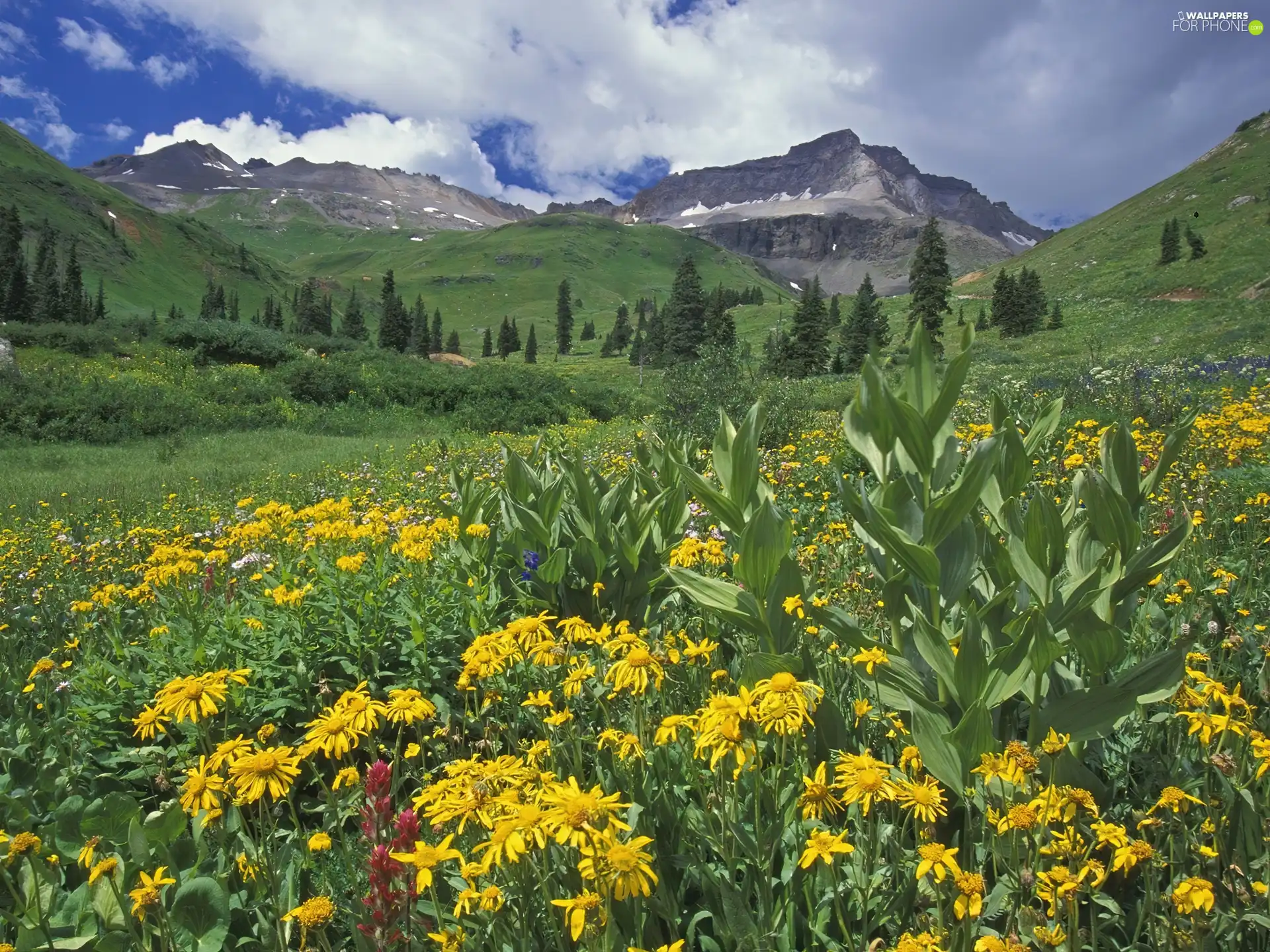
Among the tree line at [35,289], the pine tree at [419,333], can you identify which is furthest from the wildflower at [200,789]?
the pine tree at [419,333]

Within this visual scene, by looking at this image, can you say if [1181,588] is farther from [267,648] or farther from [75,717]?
[75,717]

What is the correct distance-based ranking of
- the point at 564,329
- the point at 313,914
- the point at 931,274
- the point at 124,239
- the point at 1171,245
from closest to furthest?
the point at 313,914 → the point at 931,274 → the point at 1171,245 → the point at 124,239 → the point at 564,329

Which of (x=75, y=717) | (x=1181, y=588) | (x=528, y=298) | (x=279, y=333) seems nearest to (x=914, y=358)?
(x=1181, y=588)

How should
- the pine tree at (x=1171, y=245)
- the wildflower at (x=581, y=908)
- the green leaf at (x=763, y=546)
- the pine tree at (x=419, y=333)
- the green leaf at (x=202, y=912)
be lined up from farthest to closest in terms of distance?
the pine tree at (x=419, y=333)
the pine tree at (x=1171, y=245)
the green leaf at (x=763, y=546)
the green leaf at (x=202, y=912)
the wildflower at (x=581, y=908)

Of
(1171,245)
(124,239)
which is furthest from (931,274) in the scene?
(124,239)

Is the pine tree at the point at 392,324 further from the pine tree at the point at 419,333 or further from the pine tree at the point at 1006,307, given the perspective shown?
the pine tree at the point at 1006,307

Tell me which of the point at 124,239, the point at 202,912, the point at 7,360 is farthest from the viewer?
the point at 124,239

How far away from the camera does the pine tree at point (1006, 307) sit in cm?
4734

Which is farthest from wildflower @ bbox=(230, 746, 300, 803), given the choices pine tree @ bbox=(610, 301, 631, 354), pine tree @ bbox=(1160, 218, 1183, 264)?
pine tree @ bbox=(610, 301, 631, 354)

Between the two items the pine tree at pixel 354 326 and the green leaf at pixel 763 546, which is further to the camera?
the pine tree at pixel 354 326

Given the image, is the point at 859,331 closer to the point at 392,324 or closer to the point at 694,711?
the point at 694,711

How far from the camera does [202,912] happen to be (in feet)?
5.74

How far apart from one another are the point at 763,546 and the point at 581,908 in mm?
1322

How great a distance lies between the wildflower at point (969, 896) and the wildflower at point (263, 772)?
1.44 m
